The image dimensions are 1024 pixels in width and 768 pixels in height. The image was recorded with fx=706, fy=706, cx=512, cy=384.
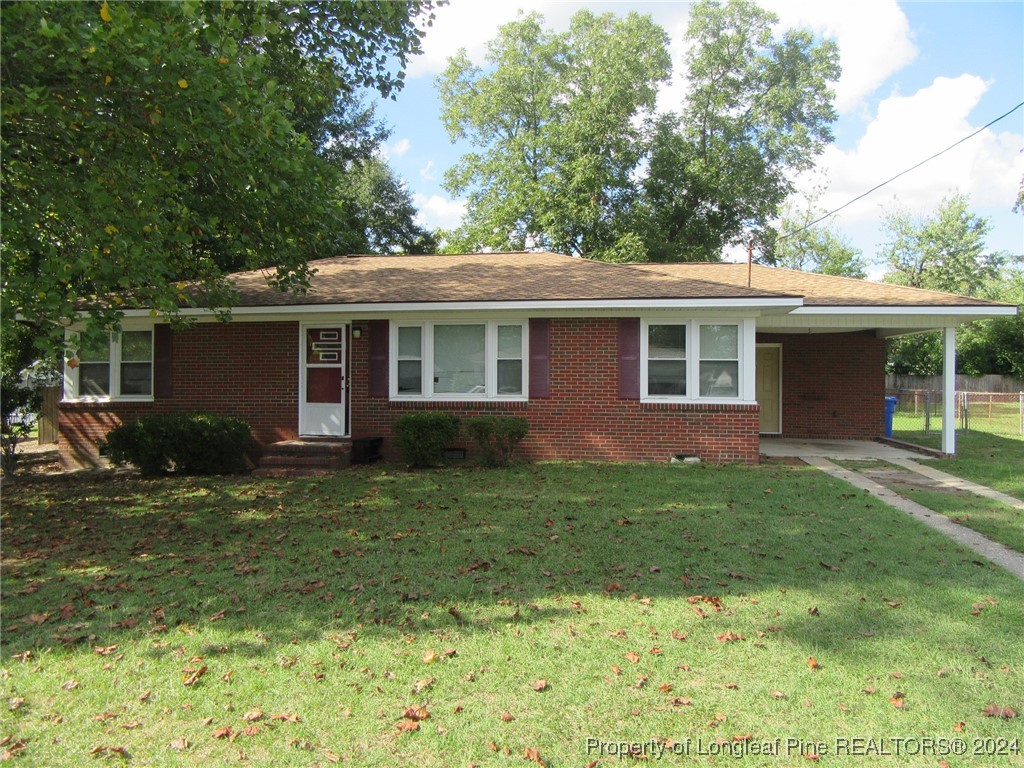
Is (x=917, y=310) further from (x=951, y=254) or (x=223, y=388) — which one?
(x=951, y=254)

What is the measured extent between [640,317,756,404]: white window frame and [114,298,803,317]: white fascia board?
395mm

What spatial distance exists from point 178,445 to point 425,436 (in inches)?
156

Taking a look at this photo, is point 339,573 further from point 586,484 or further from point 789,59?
point 789,59

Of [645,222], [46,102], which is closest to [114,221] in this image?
[46,102]

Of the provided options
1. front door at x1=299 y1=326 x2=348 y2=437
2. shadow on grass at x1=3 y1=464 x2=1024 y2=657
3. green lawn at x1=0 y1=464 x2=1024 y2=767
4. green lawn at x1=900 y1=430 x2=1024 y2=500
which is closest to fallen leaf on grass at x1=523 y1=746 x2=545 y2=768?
green lawn at x1=0 y1=464 x2=1024 y2=767

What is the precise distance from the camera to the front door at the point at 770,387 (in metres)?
16.5

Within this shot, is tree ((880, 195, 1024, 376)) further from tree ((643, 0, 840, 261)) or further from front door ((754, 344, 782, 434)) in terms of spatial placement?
front door ((754, 344, 782, 434))

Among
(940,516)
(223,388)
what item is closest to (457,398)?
(223,388)

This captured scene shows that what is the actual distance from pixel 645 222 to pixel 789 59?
10.9 meters

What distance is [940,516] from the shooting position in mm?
8016

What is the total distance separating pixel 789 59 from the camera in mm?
29875

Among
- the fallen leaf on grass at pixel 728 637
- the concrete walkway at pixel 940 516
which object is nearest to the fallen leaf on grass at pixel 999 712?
the fallen leaf on grass at pixel 728 637

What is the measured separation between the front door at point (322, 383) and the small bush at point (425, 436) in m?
1.84

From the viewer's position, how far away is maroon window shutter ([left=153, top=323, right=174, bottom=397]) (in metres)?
13.0
